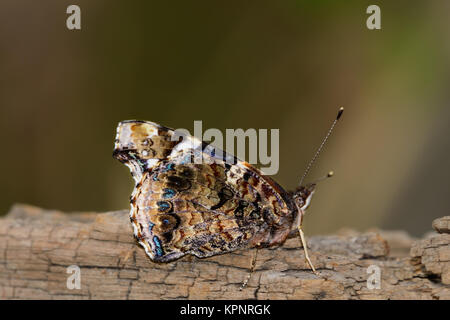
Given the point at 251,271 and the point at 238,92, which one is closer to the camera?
the point at 251,271

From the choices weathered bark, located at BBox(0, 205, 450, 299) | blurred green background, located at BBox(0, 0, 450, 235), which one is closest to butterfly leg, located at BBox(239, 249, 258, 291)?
weathered bark, located at BBox(0, 205, 450, 299)

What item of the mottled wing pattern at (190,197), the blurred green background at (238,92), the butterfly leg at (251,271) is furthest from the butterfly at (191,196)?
the blurred green background at (238,92)

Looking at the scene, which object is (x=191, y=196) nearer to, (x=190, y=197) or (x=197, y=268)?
(x=190, y=197)

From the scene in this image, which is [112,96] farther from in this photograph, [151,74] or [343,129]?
[343,129]

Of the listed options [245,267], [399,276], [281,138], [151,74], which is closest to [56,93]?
[151,74]

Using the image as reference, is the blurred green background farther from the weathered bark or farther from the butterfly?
the butterfly

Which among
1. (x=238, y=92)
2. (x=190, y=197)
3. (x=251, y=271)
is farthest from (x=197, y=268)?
(x=238, y=92)

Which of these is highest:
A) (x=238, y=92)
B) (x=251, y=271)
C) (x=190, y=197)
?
(x=238, y=92)
